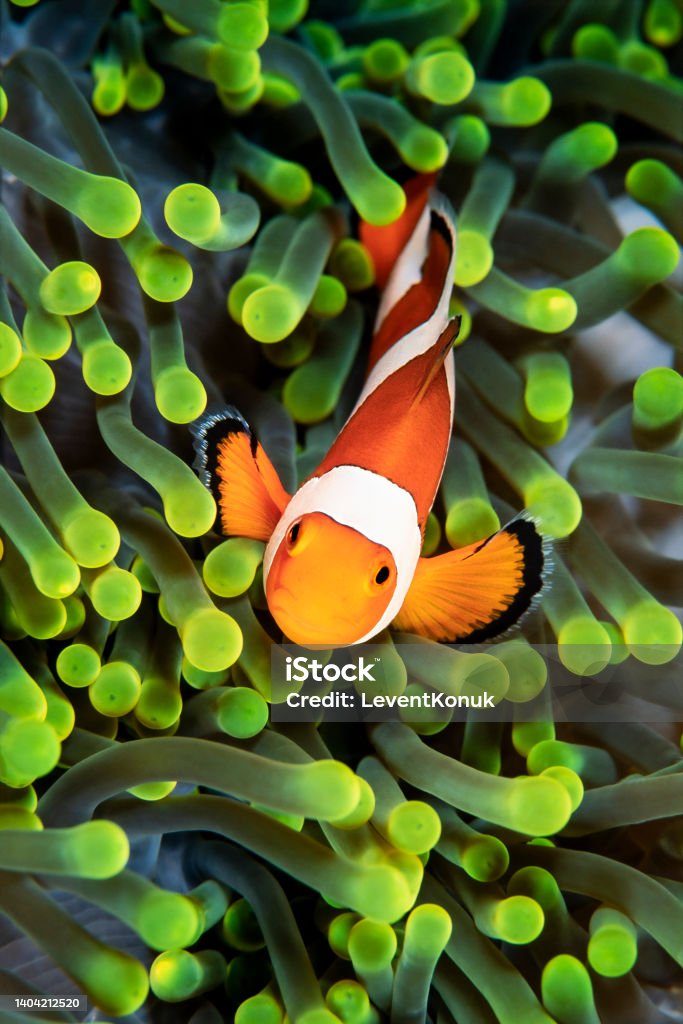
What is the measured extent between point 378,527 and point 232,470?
180mm

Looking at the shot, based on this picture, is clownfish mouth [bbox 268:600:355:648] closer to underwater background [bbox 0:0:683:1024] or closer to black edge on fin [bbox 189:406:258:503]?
underwater background [bbox 0:0:683:1024]

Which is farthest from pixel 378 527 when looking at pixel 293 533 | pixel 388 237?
pixel 388 237

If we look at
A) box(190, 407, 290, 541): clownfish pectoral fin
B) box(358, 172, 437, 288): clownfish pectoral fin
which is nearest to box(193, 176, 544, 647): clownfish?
box(190, 407, 290, 541): clownfish pectoral fin

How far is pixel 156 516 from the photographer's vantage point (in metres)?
1.02

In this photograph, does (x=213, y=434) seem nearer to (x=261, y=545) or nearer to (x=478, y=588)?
(x=261, y=545)

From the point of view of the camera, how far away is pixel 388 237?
130 centimetres

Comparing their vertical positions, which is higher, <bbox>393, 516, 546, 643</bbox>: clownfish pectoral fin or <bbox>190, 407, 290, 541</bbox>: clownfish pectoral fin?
<bbox>190, 407, 290, 541</bbox>: clownfish pectoral fin

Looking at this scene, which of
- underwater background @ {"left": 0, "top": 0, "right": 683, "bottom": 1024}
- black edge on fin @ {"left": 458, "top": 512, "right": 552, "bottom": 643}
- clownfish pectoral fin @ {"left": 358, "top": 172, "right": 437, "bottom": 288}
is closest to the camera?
underwater background @ {"left": 0, "top": 0, "right": 683, "bottom": 1024}

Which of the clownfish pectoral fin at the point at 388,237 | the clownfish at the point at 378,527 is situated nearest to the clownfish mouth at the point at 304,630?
the clownfish at the point at 378,527

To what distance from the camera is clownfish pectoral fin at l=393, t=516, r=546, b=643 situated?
3.30 feet

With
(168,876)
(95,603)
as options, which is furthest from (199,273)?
(168,876)

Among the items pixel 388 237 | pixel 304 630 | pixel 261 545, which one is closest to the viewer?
pixel 304 630

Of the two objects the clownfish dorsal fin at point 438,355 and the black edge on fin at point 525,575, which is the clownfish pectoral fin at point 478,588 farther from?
the clownfish dorsal fin at point 438,355

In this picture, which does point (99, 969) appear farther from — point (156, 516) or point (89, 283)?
point (89, 283)
